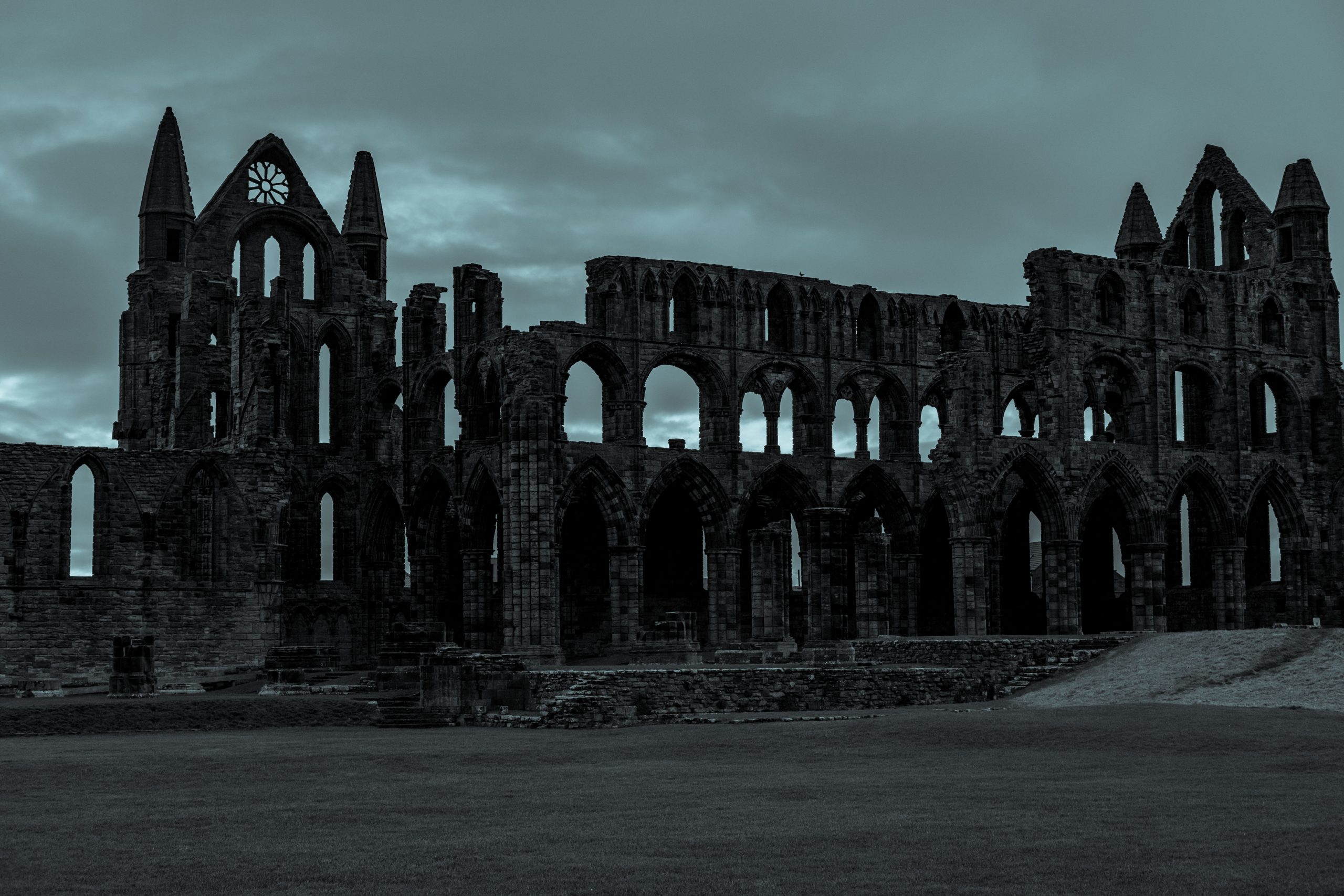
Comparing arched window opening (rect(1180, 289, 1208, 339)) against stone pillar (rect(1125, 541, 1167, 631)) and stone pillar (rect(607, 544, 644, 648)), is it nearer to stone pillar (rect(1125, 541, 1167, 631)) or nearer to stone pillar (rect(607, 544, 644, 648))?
stone pillar (rect(1125, 541, 1167, 631))

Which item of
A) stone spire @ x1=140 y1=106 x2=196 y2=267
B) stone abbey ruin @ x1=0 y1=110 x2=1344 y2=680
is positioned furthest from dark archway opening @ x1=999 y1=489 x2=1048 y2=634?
stone spire @ x1=140 y1=106 x2=196 y2=267

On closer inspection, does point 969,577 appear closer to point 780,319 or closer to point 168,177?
point 780,319

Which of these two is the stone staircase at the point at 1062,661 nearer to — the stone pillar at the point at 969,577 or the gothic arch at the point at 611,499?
the stone pillar at the point at 969,577

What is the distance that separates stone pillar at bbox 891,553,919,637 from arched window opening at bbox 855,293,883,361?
7066 mm

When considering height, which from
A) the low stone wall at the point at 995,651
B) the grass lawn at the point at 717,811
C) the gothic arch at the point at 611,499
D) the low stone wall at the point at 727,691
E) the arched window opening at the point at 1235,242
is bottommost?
the grass lawn at the point at 717,811

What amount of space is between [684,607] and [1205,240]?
24.3 m

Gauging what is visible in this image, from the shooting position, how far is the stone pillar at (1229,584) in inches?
2537

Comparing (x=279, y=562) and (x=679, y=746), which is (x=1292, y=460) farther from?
(x=679, y=746)

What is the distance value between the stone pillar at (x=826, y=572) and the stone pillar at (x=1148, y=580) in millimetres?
10056

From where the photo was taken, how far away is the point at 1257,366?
218 ft

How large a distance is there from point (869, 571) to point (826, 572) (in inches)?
79.2

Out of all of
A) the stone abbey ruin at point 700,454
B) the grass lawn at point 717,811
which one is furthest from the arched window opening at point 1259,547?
the grass lawn at point 717,811

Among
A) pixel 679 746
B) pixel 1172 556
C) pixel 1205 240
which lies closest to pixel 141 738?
pixel 679 746

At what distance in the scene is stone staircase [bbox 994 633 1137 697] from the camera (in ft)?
144
